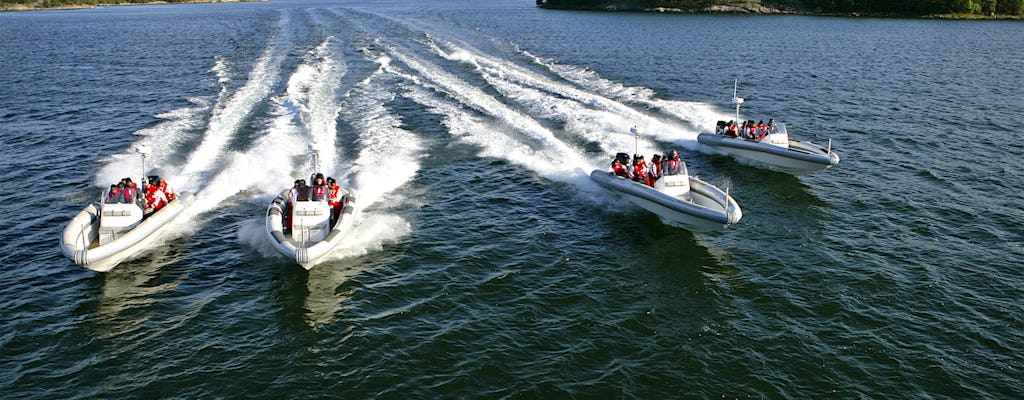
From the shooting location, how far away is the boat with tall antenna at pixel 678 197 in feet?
71.0

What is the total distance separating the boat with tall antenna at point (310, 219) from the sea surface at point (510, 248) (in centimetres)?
85

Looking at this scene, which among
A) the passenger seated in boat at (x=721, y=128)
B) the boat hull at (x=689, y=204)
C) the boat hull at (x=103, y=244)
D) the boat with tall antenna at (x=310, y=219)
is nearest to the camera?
the boat hull at (x=103, y=244)

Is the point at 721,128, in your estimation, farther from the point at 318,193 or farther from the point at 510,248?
the point at 318,193

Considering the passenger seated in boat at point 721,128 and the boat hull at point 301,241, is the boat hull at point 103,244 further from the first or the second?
the passenger seated in boat at point 721,128

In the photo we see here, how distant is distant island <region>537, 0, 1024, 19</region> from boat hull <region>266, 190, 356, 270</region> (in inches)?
3745

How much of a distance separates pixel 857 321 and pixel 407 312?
430 inches

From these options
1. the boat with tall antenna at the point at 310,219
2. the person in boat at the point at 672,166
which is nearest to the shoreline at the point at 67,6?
the boat with tall antenna at the point at 310,219

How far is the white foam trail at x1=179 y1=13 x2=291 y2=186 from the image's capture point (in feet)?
91.7

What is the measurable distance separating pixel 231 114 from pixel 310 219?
16895 mm

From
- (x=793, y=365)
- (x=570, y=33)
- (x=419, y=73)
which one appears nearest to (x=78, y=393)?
(x=793, y=365)

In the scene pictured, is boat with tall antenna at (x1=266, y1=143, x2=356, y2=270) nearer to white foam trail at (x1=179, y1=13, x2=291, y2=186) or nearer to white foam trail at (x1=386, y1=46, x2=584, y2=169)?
white foam trail at (x1=179, y1=13, x2=291, y2=186)

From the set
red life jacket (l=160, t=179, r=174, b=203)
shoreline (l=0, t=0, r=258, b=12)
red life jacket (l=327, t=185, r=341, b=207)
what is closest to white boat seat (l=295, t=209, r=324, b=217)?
red life jacket (l=327, t=185, r=341, b=207)

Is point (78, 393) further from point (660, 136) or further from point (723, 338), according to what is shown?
point (660, 136)

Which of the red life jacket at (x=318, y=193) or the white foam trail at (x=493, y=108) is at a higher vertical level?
the white foam trail at (x=493, y=108)
